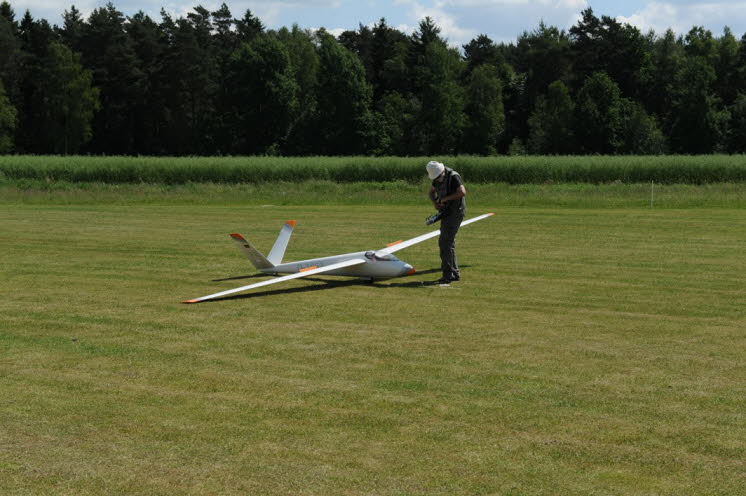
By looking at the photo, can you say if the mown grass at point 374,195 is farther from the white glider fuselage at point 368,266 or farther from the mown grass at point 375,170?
the white glider fuselage at point 368,266

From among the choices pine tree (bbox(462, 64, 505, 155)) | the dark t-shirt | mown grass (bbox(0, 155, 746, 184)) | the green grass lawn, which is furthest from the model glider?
pine tree (bbox(462, 64, 505, 155))

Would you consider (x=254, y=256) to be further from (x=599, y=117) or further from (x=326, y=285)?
(x=599, y=117)

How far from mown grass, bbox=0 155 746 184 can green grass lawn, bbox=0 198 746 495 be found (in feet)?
101

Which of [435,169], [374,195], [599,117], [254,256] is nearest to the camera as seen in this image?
[435,169]

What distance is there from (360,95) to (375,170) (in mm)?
48426

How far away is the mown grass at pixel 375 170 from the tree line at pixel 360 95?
1699 inches

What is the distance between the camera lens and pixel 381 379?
9031 millimetres

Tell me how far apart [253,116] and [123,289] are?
8932 centimetres

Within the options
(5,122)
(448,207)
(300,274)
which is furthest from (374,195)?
(5,122)

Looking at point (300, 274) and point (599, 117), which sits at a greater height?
point (599, 117)

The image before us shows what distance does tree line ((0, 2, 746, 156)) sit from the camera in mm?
95750

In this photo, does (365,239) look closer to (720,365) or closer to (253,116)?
(720,365)

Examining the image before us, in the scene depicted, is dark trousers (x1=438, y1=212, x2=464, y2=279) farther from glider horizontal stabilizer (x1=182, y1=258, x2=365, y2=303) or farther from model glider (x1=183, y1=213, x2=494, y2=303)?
glider horizontal stabilizer (x1=182, y1=258, x2=365, y2=303)

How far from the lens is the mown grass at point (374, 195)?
35.3m
